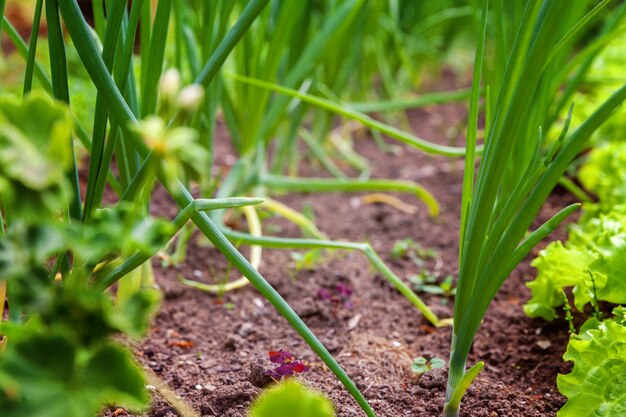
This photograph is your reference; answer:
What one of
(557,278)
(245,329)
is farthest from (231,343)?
(557,278)

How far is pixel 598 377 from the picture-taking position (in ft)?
2.87

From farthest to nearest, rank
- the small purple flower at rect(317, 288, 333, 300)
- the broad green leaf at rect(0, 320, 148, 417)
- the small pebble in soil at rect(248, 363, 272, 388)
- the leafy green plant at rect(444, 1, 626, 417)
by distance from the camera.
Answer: the small purple flower at rect(317, 288, 333, 300), the small pebble in soil at rect(248, 363, 272, 388), the leafy green plant at rect(444, 1, 626, 417), the broad green leaf at rect(0, 320, 148, 417)

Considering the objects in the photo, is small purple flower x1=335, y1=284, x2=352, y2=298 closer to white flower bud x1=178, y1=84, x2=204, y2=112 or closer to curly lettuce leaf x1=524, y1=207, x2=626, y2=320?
curly lettuce leaf x1=524, y1=207, x2=626, y2=320

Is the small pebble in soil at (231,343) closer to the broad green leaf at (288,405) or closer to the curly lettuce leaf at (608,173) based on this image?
the broad green leaf at (288,405)

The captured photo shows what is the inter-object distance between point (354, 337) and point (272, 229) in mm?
587

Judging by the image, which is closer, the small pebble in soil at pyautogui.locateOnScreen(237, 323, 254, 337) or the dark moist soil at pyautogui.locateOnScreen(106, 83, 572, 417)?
the dark moist soil at pyautogui.locateOnScreen(106, 83, 572, 417)

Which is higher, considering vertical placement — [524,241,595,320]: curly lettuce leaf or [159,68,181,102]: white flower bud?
[159,68,181,102]: white flower bud

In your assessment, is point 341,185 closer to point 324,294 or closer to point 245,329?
point 324,294

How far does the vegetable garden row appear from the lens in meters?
0.45

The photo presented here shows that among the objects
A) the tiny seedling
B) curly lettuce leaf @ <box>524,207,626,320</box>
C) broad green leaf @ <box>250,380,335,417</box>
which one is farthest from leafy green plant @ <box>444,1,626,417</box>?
broad green leaf @ <box>250,380,335,417</box>

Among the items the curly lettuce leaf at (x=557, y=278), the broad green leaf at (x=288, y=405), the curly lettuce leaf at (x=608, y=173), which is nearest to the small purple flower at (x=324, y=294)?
the curly lettuce leaf at (x=557, y=278)

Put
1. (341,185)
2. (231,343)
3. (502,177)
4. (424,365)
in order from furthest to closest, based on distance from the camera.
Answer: (341,185) → (231,343) → (424,365) → (502,177)

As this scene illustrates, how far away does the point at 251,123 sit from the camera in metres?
1.63

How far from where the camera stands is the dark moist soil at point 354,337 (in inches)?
39.1
